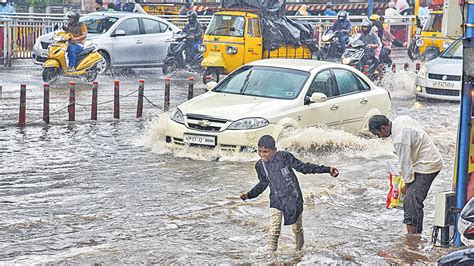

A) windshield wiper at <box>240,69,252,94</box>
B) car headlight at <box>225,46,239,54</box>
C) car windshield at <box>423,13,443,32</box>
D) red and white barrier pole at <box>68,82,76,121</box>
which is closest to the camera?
windshield wiper at <box>240,69,252,94</box>

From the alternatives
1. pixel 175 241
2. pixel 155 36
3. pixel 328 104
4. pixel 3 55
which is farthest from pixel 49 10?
pixel 175 241

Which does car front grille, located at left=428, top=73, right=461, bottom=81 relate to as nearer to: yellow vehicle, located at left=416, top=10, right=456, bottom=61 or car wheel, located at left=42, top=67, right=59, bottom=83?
yellow vehicle, located at left=416, top=10, right=456, bottom=61

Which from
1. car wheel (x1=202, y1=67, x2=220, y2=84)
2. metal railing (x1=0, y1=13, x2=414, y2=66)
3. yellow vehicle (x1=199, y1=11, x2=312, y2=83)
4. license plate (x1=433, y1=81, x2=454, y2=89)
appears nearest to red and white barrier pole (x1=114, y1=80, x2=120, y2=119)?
yellow vehicle (x1=199, y1=11, x2=312, y2=83)

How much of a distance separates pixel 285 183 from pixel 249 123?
17.1 ft

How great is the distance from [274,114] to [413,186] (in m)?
4.94

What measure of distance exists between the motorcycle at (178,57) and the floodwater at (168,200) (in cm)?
906

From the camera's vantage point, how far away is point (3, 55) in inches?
1128

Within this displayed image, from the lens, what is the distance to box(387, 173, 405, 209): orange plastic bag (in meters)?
9.63

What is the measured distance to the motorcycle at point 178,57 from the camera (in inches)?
1072

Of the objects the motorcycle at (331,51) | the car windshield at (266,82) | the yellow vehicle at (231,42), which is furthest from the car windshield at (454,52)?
the car windshield at (266,82)

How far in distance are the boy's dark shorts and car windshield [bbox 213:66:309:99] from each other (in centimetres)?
541

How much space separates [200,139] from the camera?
1401 centimetres

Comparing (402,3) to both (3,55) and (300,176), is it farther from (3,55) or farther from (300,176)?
(300,176)

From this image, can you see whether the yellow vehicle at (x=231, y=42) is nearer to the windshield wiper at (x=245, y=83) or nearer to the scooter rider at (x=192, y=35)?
the scooter rider at (x=192, y=35)
